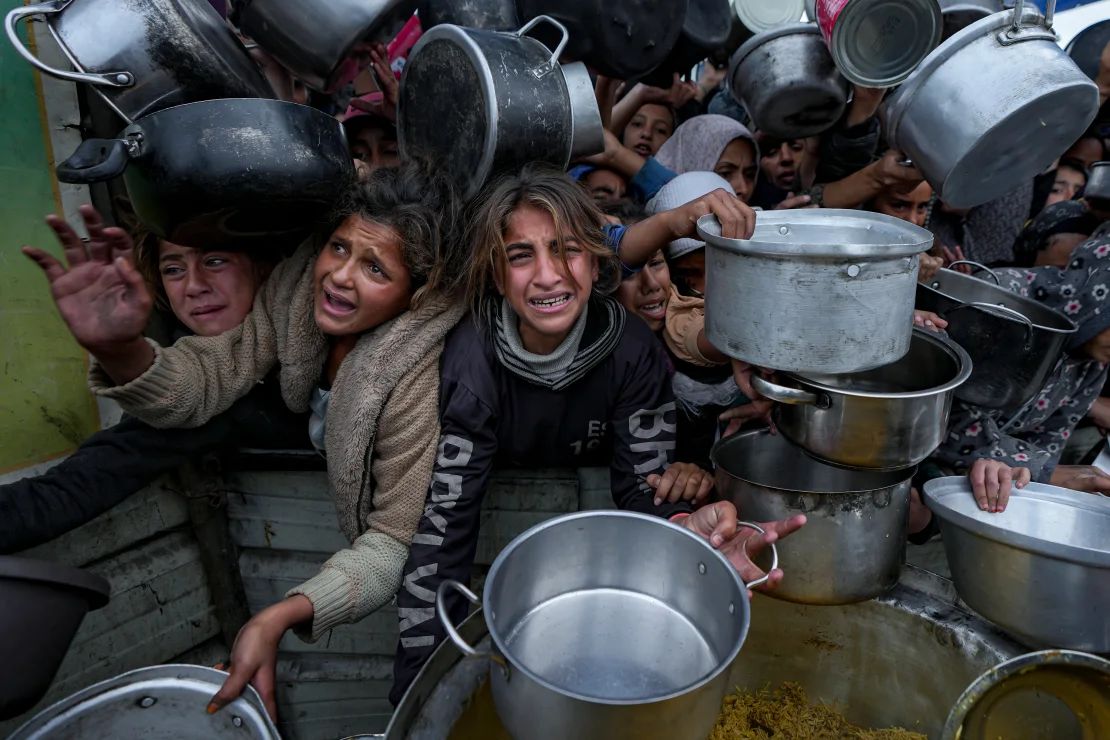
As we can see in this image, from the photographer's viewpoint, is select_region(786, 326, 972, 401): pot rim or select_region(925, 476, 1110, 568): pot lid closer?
select_region(786, 326, 972, 401): pot rim

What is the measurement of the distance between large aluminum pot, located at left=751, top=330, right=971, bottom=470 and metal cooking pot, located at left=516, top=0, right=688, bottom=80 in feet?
4.27

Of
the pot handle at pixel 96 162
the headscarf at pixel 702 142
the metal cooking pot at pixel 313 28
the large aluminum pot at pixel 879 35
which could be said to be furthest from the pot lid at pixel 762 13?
the pot handle at pixel 96 162

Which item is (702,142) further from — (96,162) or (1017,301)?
(96,162)

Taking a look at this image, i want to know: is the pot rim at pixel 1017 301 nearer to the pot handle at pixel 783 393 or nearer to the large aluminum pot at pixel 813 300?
the large aluminum pot at pixel 813 300

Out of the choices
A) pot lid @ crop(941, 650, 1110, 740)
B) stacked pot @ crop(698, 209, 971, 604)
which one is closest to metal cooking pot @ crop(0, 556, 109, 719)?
stacked pot @ crop(698, 209, 971, 604)

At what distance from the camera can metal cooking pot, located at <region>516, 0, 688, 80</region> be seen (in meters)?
2.22

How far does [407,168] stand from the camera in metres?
2.05

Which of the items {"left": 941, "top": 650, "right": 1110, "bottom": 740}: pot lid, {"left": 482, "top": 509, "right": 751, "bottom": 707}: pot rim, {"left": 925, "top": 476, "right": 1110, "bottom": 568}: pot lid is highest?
{"left": 482, "top": 509, "right": 751, "bottom": 707}: pot rim

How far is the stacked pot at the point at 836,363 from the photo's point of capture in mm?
1381

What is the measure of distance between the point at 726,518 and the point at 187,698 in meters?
1.26

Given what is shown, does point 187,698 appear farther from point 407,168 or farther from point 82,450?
point 407,168

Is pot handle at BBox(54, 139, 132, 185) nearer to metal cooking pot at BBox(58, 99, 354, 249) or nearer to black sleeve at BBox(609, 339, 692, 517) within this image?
metal cooking pot at BBox(58, 99, 354, 249)

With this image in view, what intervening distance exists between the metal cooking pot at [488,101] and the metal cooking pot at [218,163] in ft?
1.03

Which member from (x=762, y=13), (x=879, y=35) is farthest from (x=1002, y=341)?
(x=762, y=13)
